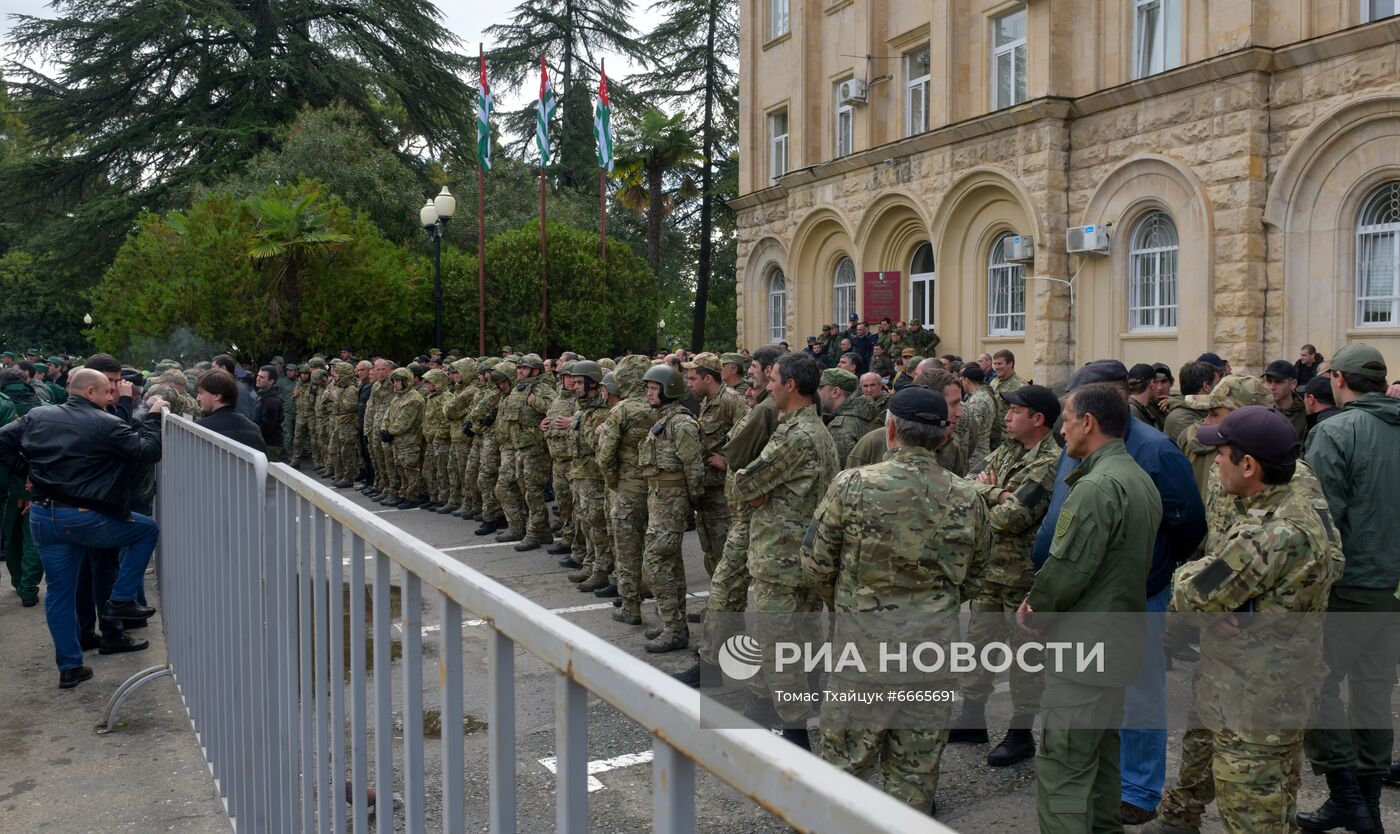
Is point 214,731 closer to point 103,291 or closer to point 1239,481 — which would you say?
point 1239,481

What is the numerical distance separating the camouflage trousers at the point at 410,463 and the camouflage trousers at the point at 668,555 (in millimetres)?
7763

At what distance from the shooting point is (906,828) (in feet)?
3.09

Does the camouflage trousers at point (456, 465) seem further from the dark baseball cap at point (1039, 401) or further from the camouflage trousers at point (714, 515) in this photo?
the dark baseball cap at point (1039, 401)

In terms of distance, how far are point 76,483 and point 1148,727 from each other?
614 cm

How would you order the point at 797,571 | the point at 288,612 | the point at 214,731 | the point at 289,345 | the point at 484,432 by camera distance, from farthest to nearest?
1. the point at 289,345
2. the point at 484,432
3. the point at 797,571
4. the point at 214,731
5. the point at 288,612

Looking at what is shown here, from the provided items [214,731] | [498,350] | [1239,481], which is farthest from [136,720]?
[498,350]

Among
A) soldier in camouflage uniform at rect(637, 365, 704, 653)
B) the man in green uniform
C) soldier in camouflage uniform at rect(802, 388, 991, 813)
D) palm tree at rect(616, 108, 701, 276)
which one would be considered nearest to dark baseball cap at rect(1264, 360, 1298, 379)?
soldier in camouflage uniform at rect(637, 365, 704, 653)

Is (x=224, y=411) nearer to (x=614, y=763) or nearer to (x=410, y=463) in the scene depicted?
(x=614, y=763)

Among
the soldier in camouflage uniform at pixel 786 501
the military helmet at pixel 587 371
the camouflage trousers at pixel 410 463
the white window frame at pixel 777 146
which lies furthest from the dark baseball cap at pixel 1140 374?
the white window frame at pixel 777 146

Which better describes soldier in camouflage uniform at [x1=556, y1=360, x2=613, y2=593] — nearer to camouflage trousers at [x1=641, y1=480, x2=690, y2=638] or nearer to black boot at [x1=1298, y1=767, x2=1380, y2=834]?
camouflage trousers at [x1=641, y1=480, x2=690, y2=638]

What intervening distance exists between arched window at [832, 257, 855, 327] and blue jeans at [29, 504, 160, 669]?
20.4 m

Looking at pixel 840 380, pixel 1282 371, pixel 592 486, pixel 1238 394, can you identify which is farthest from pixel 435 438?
pixel 1238 394

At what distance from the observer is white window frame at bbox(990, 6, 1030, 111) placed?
20.1 m

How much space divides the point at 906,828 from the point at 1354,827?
475 centimetres
